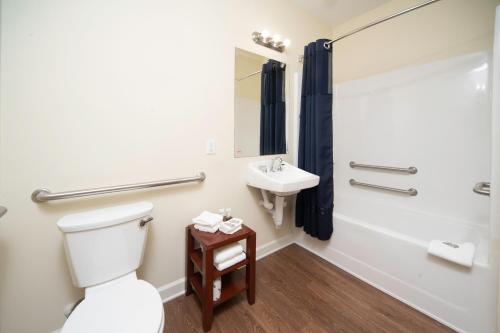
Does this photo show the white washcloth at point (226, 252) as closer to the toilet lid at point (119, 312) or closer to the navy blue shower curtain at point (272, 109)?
the toilet lid at point (119, 312)

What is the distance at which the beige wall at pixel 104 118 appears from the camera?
3.06ft

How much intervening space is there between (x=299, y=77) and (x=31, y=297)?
2381 mm

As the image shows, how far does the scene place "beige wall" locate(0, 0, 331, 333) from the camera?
932mm

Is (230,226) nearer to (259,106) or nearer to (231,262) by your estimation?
(231,262)

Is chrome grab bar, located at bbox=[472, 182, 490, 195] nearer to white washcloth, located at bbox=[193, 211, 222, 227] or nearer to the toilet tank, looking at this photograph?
white washcloth, located at bbox=[193, 211, 222, 227]

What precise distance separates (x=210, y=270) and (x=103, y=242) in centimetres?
56

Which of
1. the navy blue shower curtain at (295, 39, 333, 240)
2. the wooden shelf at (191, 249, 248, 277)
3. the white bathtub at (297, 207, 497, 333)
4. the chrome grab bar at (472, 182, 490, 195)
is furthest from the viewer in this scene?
the navy blue shower curtain at (295, 39, 333, 240)

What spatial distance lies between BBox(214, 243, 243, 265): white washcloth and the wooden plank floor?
40 centimetres

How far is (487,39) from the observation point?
1.44m

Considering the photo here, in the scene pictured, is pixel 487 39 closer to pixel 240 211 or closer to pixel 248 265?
pixel 240 211

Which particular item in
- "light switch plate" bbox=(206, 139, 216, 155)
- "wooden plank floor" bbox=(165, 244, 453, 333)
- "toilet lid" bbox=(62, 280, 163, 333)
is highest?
"light switch plate" bbox=(206, 139, 216, 155)

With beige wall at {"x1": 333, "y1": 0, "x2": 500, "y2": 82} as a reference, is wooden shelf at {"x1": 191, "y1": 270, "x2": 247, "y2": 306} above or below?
below

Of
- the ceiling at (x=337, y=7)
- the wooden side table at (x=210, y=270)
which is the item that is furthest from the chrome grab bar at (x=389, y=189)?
the ceiling at (x=337, y=7)

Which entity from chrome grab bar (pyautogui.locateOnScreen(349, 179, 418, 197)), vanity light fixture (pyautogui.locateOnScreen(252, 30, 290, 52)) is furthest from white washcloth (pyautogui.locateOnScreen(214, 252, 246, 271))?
vanity light fixture (pyautogui.locateOnScreen(252, 30, 290, 52))
